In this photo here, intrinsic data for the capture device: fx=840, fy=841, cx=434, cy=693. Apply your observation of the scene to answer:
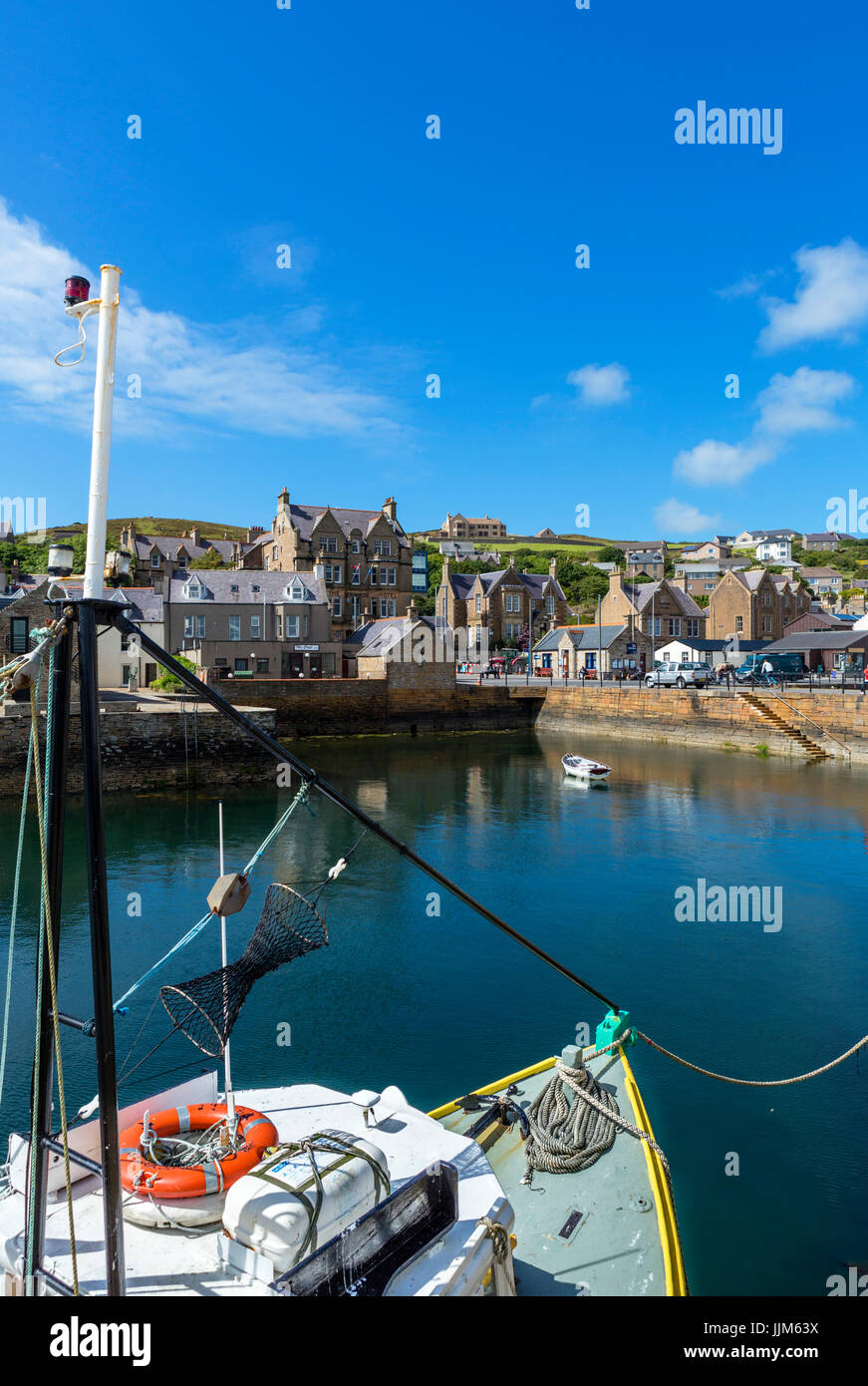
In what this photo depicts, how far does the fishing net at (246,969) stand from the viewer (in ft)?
22.4

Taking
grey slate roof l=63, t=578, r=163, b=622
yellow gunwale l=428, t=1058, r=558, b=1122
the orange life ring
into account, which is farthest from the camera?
grey slate roof l=63, t=578, r=163, b=622

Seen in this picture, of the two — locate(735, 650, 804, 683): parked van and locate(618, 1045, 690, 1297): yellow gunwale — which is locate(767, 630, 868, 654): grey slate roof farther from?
locate(618, 1045, 690, 1297): yellow gunwale

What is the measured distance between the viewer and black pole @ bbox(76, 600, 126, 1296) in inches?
174

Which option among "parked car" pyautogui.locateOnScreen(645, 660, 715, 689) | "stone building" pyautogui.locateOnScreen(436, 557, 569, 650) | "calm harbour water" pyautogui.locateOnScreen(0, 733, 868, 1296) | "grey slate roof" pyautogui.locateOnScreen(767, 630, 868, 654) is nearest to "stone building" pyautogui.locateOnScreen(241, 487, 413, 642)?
"stone building" pyautogui.locateOnScreen(436, 557, 569, 650)

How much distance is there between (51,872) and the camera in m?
4.79

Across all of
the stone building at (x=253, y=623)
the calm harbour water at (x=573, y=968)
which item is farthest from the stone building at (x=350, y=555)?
the calm harbour water at (x=573, y=968)

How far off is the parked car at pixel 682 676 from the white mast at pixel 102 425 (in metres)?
53.5

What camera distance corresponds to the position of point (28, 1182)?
15.7 ft

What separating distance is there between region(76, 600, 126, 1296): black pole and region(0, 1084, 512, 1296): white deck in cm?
60

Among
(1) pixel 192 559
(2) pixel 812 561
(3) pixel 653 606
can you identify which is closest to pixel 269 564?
(1) pixel 192 559

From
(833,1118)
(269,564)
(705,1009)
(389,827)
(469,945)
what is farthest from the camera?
(269,564)

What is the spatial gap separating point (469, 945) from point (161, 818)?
15.8m

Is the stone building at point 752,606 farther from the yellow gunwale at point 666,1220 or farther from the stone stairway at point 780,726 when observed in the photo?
the yellow gunwale at point 666,1220
